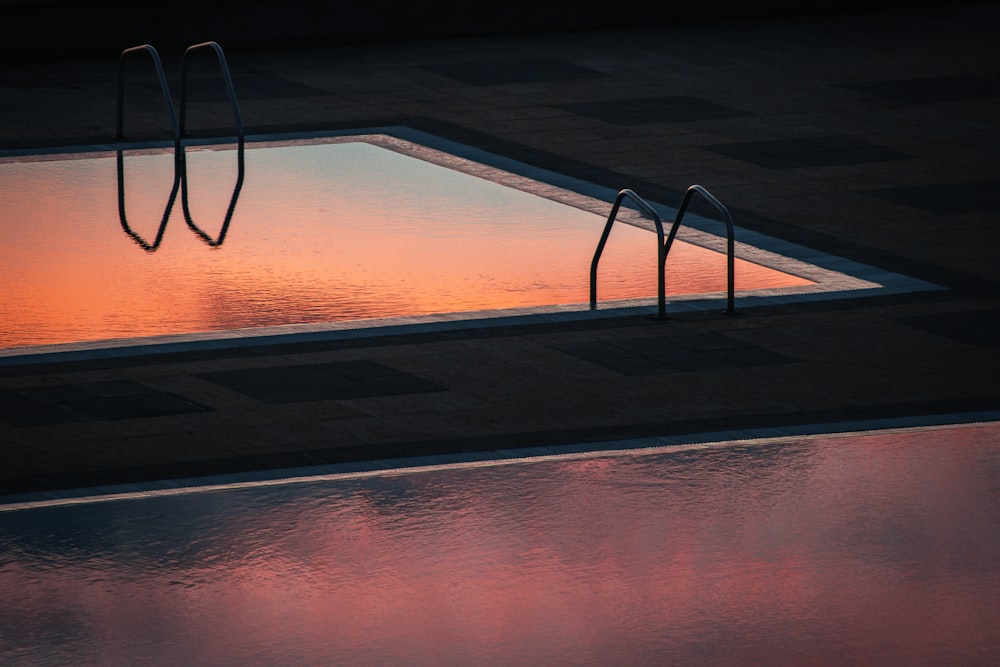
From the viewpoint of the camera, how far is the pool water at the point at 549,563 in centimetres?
1066

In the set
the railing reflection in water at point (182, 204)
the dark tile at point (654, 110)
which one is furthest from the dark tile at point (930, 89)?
the railing reflection in water at point (182, 204)

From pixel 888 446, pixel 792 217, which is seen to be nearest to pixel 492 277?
pixel 792 217

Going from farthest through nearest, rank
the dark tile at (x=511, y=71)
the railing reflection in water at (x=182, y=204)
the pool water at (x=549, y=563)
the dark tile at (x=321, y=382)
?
1. the dark tile at (x=511, y=71)
2. the railing reflection in water at (x=182, y=204)
3. the dark tile at (x=321, y=382)
4. the pool water at (x=549, y=563)

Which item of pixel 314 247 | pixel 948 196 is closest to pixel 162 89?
pixel 314 247

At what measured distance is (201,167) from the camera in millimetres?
24594

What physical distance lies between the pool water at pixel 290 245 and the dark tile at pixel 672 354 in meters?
1.57

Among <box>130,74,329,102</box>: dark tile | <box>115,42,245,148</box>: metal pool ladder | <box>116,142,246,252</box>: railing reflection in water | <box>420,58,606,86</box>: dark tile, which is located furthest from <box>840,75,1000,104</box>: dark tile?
<box>116,142,246,252</box>: railing reflection in water

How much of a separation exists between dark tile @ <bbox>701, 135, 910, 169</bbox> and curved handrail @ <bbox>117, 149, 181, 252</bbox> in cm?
628

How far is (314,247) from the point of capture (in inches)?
810

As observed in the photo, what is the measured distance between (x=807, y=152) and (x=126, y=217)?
801 cm

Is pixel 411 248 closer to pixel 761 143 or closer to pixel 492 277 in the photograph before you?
pixel 492 277

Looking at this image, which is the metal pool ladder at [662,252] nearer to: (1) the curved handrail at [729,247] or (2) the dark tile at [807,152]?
(1) the curved handrail at [729,247]

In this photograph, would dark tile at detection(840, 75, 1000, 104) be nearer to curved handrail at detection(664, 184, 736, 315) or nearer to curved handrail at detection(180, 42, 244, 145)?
curved handrail at detection(180, 42, 244, 145)

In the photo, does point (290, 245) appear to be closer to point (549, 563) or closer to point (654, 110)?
point (654, 110)
